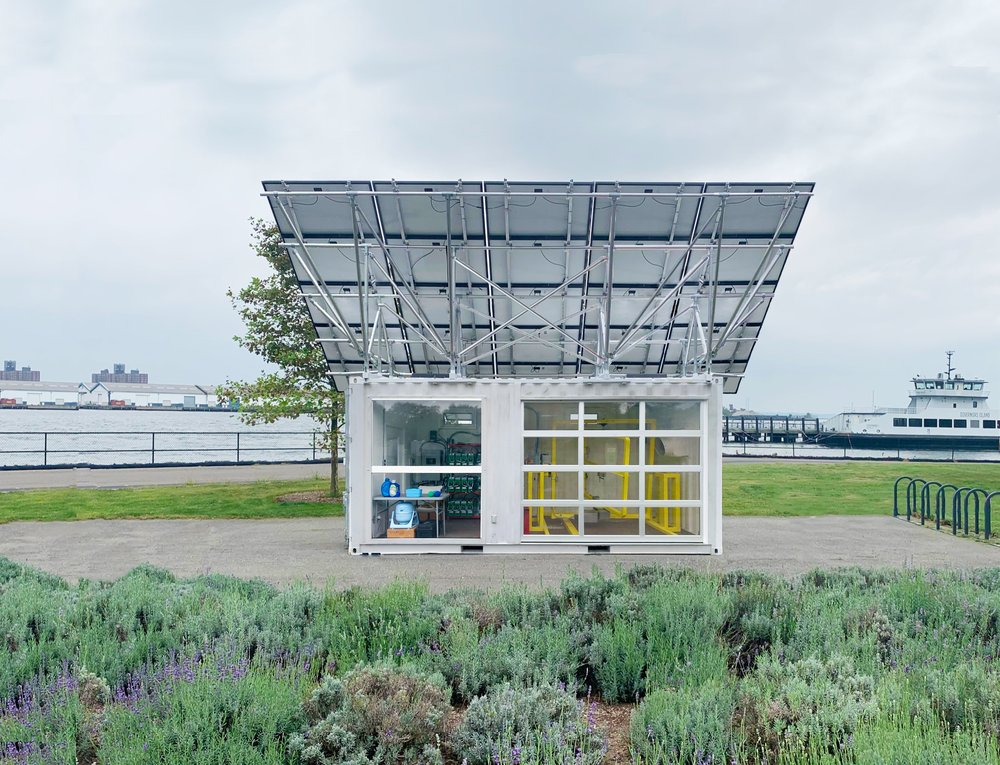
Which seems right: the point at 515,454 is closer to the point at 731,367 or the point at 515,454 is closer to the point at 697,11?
the point at 731,367

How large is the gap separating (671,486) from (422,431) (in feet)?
14.9

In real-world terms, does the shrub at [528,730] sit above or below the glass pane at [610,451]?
below

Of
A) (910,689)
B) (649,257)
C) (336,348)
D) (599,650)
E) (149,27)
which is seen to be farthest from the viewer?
(336,348)

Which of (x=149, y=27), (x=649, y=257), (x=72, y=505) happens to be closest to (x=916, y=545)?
(x=649, y=257)

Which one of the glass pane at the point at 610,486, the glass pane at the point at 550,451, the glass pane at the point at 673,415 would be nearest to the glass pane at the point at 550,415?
the glass pane at the point at 550,451

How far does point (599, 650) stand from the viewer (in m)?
5.80

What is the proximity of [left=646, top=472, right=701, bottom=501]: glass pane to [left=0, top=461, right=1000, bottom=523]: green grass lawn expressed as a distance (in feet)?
17.7

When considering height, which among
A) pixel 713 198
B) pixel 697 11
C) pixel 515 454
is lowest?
pixel 515 454

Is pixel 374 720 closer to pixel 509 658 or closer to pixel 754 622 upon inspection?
pixel 509 658

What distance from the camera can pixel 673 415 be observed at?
44.9ft

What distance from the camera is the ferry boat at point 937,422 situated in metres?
63.5

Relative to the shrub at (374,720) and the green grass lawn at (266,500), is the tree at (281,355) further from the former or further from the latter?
the shrub at (374,720)

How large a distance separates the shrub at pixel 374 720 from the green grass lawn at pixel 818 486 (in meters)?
14.9

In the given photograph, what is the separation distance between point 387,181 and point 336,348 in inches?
196
